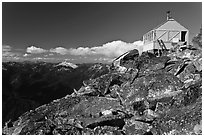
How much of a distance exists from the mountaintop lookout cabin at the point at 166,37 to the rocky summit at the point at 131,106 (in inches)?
40.4

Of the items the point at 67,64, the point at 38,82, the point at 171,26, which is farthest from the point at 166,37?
the point at 38,82

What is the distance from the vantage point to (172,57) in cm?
910

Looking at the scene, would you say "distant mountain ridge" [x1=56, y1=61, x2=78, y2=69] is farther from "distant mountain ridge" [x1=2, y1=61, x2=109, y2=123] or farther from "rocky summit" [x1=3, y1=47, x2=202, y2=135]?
"rocky summit" [x1=3, y1=47, x2=202, y2=135]

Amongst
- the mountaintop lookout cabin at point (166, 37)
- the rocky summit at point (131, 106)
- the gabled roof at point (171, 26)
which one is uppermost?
the gabled roof at point (171, 26)

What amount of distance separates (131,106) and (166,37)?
442 centimetres

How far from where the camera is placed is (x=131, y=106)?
6.82 metres

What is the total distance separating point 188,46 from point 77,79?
14.8 feet

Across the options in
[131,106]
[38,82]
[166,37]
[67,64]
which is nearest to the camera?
[131,106]

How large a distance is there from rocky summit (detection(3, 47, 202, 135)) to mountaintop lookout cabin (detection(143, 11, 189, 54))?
3.37 ft

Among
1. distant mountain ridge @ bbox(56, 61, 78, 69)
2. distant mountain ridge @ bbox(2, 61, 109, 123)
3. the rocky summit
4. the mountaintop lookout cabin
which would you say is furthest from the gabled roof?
distant mountain ridge @ bbox(56, 61, 78, 69)

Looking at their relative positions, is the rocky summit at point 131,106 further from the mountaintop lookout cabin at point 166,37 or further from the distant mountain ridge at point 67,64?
the mountaintop lookout cabin at point 166,37

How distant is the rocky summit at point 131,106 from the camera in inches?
236

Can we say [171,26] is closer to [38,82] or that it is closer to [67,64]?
[67,64]

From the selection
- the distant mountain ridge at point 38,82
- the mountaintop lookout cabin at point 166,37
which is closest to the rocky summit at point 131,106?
the distant mountain ridge at point 38,82
